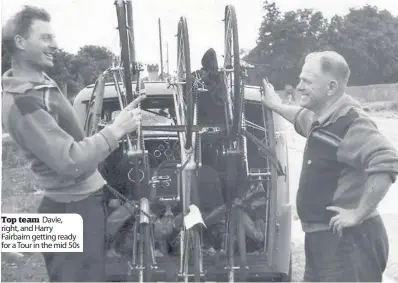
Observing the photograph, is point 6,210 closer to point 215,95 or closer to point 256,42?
point 215,95

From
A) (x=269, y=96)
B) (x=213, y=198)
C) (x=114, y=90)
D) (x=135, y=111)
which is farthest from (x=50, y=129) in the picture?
(x=269, y=96)

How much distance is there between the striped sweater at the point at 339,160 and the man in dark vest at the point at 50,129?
98 cm

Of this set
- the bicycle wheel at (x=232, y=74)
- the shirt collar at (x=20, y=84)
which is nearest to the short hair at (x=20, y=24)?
the shirt collar at (x=20, y=84)

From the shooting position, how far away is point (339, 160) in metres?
2.86

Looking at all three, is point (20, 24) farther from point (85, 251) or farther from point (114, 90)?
point (85, 251)

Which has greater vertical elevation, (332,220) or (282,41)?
(282,41)

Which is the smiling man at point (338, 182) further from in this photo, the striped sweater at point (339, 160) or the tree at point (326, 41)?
the tree at point (326, 41)

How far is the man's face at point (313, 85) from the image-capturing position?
9.73 feet

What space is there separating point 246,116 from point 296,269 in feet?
4.48

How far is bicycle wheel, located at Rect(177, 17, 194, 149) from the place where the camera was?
2836 millimetres

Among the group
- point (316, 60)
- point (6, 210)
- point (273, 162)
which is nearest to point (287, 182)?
point (273, 162)

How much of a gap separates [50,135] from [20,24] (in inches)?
25.4

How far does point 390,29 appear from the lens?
11.5 ft

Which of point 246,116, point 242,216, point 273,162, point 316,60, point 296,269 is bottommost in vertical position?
point 296,269
